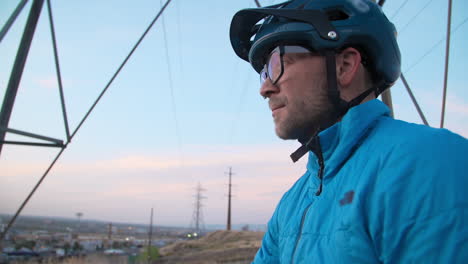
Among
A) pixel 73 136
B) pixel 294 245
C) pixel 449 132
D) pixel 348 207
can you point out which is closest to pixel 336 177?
pixel 348 207

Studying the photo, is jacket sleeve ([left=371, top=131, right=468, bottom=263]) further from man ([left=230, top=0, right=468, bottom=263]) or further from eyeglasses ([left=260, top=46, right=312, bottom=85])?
eyeglasses ([left=260, top=46, right=312, bottom=85])

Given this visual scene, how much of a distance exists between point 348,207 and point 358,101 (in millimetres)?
809

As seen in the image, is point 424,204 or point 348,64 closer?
point 424,204

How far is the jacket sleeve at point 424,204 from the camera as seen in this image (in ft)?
3.44

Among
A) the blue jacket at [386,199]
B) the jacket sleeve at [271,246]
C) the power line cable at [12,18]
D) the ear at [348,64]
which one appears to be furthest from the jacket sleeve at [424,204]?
the power line cable at [12,18]

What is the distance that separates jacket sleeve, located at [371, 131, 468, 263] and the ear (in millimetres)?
824

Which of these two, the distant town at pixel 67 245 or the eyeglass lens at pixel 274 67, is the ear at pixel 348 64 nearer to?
the eyeglass lens at pixel 274 67

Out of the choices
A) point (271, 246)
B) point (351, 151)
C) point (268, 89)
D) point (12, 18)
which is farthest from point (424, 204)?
point (12, 18)

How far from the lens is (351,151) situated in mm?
1622

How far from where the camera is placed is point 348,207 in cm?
134

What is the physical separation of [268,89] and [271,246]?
3.29 ft

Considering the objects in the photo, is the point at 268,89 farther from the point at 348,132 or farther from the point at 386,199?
the point at 386,199

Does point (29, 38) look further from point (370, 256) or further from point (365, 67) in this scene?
point (370, 256)

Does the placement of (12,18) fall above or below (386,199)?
above
